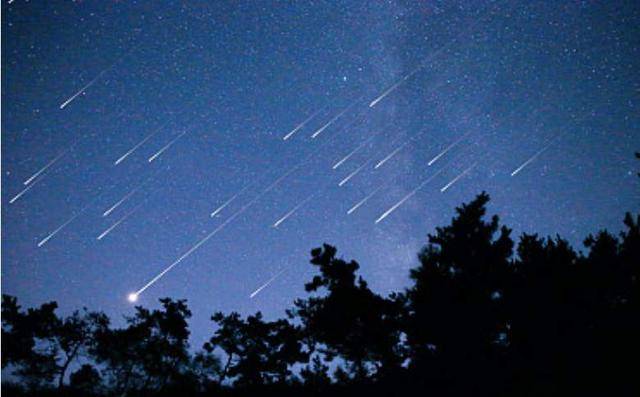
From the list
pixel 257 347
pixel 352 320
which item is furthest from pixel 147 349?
pixel 352 320

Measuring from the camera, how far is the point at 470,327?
807 inches

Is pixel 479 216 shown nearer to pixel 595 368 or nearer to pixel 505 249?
pixel 505 249

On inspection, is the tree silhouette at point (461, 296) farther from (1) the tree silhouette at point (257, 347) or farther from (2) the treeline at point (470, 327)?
(1) the tree silhouette at point (257, 347)

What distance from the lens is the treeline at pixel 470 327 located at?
14469mm

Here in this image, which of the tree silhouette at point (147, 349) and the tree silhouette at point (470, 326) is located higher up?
the tree silhouette at point (147, 349)

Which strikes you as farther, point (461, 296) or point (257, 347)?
point (257, 347)

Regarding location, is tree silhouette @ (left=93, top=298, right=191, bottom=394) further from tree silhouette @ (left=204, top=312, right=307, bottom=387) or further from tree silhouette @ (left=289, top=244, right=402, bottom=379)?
tree silhouette @ (left=289, top=244, right=402, bottom=379)

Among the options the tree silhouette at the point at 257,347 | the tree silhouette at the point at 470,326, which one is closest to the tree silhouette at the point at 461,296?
the tree silhouette at the point at 470,326

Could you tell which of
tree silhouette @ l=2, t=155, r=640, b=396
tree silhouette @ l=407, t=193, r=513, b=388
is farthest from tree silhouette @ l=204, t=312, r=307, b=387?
tree silhouette @ l=407, t=193, r=513, b=388

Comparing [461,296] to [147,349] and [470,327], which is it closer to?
[470,327]

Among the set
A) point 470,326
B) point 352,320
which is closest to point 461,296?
point 470,326

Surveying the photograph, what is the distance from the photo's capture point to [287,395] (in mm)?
18453

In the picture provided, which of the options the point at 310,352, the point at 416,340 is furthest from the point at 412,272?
the point at 310,352

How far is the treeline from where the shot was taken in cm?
1447
